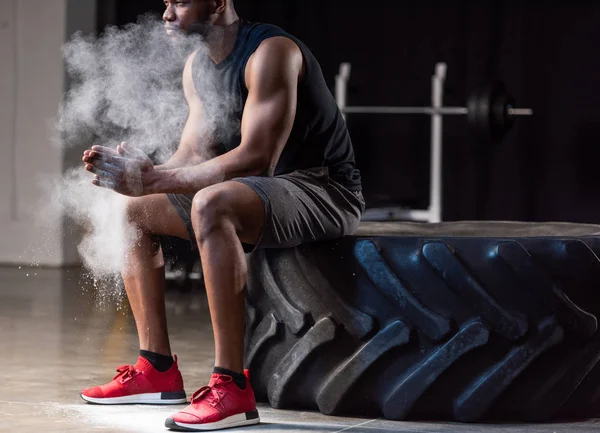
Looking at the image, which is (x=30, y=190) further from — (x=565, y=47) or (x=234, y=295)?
(x=234, y=295)

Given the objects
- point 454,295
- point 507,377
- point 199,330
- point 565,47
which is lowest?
point 199,330

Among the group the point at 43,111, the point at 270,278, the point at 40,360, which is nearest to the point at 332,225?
the point at 270,278

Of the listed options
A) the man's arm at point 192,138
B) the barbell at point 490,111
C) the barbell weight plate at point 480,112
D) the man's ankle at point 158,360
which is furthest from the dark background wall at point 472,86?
the man's ankle at point 158,360

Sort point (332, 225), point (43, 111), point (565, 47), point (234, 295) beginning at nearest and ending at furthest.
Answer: point (234, 295)
point (332, 225)
point (565, 47)
point (43, 111)

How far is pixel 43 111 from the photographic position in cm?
620

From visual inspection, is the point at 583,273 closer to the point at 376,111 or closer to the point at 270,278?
the point at 270,278

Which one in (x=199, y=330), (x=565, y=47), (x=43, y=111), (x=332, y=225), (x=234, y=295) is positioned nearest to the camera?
(x=234, y=295)

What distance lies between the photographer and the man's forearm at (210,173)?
7.29 ft

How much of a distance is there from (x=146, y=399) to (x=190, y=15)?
32.9 inches

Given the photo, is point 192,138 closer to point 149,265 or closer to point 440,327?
point 149,265

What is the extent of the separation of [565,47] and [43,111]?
2.88 metres

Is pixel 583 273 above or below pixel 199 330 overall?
above

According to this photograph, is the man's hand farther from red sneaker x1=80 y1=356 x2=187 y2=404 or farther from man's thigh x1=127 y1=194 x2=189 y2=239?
red sneaker x1=80 y1=356 x2=187 y2=404

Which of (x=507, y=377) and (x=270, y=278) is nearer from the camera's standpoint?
(x=507, y=377)
